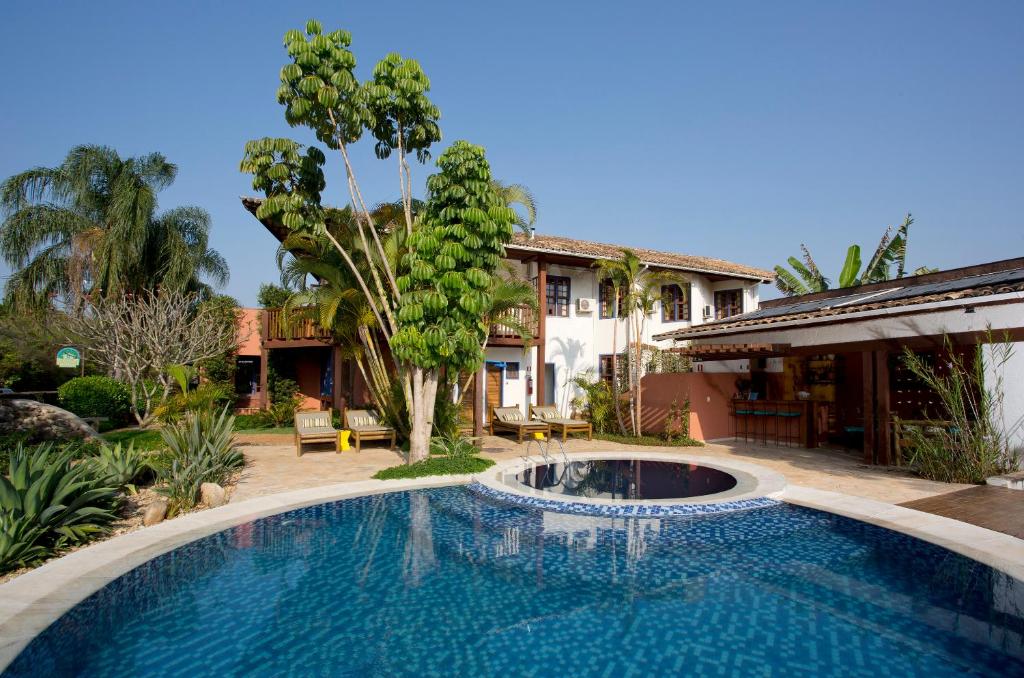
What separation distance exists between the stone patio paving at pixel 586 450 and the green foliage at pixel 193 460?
21.6 inches

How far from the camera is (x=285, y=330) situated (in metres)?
19.5

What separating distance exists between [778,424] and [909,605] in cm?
1171

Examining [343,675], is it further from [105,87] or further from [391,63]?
[105,87]

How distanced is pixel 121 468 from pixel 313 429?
5.48m

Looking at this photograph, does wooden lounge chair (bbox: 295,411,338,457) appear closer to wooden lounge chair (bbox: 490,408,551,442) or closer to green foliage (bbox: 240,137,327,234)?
wooden lounge chair (bbox: 490,408,551,442)

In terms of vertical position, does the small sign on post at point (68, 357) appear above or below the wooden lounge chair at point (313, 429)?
above

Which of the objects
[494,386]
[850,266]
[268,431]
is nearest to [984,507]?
[494,386]

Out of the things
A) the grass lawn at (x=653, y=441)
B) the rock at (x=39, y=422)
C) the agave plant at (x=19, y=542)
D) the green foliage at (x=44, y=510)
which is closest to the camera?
the agave plant at (x=19, y=542)

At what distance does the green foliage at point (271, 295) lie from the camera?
2589 centimetres

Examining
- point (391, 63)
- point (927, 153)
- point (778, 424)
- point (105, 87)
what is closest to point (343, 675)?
point (391, 63)

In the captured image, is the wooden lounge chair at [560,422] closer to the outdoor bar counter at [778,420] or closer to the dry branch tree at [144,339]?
the outdoor bar counter at [778,420]

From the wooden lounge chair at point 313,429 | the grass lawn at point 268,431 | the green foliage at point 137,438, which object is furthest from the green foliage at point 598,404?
the green foliage at point 137,438

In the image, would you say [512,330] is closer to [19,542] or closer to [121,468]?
[121,468]

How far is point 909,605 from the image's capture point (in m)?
5.71
